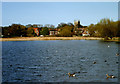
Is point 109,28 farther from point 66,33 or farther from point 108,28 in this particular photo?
point 66,33

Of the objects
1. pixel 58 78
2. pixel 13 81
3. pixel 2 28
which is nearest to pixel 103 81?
pixel 58 78

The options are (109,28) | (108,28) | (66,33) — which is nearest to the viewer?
(109,28)

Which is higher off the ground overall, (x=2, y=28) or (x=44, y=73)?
(x=2, y=28)

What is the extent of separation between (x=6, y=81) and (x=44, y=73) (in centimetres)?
431

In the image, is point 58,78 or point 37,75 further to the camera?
point 37,75

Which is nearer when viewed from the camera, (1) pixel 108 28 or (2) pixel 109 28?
(2) pixel 109 28

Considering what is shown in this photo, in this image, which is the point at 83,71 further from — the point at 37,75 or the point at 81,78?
the point at 37,75

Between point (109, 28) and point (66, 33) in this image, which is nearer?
point (109, 28)

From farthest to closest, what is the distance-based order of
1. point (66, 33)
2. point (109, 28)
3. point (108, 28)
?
1. point (66, 33)
2. point (108, 28)
3. point (109, 28)

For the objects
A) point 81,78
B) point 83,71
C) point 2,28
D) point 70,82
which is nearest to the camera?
point 70,82

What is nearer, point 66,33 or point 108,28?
point 108,28

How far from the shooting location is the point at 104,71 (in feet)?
70.9

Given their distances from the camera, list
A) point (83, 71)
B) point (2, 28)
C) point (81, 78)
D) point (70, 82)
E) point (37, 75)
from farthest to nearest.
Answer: point (2, 28) → point (83, 71) → point (37, 75) → point (81, 78) → point (70, 82)

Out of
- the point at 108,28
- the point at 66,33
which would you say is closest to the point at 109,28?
the point at 108,28
